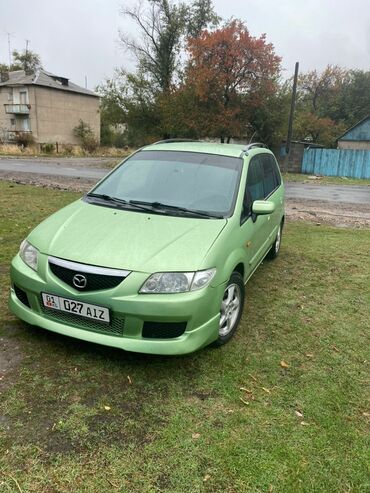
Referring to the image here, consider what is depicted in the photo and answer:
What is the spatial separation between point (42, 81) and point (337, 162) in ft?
121

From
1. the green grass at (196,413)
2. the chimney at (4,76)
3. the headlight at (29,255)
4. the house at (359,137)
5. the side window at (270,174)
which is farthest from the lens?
the chimney at (4,76)

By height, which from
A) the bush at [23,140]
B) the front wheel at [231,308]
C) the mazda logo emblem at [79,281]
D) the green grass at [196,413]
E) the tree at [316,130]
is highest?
the tree at [316,130]

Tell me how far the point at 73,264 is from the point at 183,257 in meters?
0.82

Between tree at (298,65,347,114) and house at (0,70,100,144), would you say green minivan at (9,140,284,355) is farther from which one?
A: tree at (298,65,347,114)

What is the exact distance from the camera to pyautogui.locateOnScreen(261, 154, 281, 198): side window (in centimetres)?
513

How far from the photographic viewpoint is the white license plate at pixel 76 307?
9.32ft

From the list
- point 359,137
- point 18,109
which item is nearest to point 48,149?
point 18,109

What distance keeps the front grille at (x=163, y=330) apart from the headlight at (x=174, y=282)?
240 mm

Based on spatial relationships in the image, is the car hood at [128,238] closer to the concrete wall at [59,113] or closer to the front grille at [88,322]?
the front grille at [88,322]

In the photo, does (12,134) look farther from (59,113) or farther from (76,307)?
(76,307)

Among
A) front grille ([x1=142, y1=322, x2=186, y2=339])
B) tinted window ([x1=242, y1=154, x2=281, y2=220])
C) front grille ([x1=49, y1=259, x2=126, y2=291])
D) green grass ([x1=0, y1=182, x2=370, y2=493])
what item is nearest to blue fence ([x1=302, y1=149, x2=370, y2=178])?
tinted window ([x1=242, y1=154, x2=281, y2=220])

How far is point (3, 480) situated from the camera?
2.05 m

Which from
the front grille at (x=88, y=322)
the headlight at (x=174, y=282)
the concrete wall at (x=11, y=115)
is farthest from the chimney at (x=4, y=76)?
the headlight at (x=174, y=282)

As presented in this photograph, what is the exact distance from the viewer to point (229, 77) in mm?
24312
